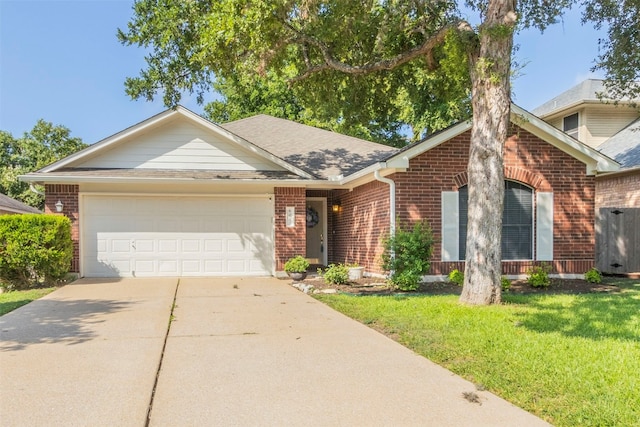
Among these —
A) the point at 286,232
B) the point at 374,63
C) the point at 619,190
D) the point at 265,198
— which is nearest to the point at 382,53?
the point at 374,63

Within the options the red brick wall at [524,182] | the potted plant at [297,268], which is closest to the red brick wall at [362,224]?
the red brick wall at [524,182]

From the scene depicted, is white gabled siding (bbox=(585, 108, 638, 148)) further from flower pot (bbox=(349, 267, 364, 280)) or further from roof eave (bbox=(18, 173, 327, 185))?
roof eave (bbox=(18, 173, 327, 185))

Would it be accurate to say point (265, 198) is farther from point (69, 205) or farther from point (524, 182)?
point (524, 182)

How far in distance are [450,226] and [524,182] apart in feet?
7.03

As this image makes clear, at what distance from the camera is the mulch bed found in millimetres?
9828

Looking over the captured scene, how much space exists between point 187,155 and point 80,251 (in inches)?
146

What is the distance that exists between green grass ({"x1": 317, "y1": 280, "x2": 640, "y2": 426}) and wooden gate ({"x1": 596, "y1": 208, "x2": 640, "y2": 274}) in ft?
18.2

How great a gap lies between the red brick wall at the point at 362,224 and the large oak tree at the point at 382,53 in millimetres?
2406

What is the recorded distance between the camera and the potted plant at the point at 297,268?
12156mm

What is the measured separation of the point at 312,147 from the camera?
16.0 meters

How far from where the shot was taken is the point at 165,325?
21.5 feet

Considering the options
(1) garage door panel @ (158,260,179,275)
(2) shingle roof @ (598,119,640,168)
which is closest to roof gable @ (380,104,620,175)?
(2) shingle roof @ (598,119,640,168)

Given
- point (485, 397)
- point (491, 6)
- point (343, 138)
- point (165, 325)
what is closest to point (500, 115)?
point (491, 6)

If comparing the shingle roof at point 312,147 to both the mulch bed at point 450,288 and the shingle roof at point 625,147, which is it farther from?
the shingle roof at point 625,147
